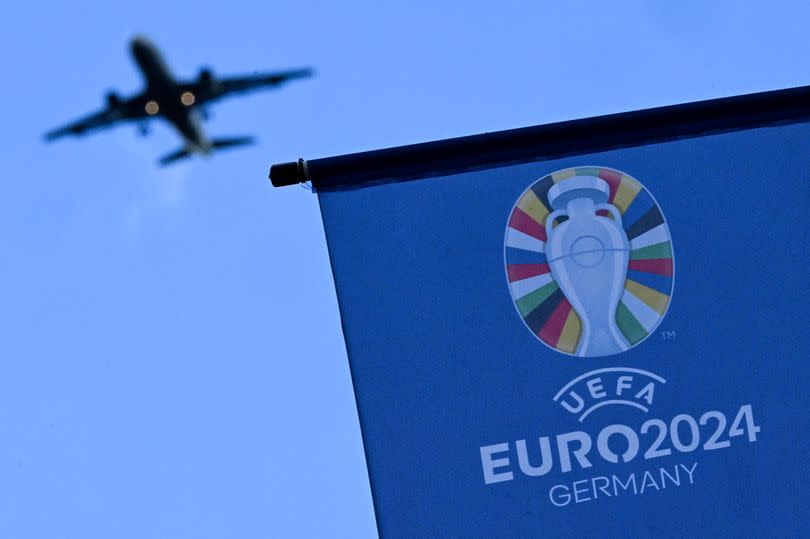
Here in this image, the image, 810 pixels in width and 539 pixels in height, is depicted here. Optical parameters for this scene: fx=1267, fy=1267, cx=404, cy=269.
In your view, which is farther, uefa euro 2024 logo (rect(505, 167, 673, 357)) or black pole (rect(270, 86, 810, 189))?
black pole (rect(270, 86, 810, 189))

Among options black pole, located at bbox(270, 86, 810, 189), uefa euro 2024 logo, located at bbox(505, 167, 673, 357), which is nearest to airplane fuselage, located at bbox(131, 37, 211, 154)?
black pole, located at bbox(270, 86, 810, 189)

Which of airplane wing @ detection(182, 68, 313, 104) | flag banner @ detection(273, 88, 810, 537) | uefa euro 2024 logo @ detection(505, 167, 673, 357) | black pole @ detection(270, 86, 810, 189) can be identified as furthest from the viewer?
airplane wing @ detection(182, 68, 313, 104)

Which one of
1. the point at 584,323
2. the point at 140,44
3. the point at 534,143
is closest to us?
the point at 584,323

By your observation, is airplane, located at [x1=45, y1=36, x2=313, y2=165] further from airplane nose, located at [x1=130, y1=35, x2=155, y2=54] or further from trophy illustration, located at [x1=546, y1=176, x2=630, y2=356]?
trophy illustration, located at [x1=546, y1=176, x2=630, y2=356]

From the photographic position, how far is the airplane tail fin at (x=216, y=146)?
4816 cm

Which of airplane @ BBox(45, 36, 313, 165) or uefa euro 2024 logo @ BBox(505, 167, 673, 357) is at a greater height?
airplane @ BBox(45, 36, 313, 165)

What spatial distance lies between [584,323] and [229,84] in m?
33.8

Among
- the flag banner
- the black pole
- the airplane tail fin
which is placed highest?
the airplane tail fin

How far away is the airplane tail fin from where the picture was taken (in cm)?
4816

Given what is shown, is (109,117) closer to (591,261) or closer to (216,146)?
(216,146)

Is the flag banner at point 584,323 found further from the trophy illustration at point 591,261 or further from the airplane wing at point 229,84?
the airplane wing at point 229,84

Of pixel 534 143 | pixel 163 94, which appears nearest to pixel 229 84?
pixel 163 94

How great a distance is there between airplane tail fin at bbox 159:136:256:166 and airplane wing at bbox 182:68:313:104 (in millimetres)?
6472

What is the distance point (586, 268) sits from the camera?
28.7 ft
